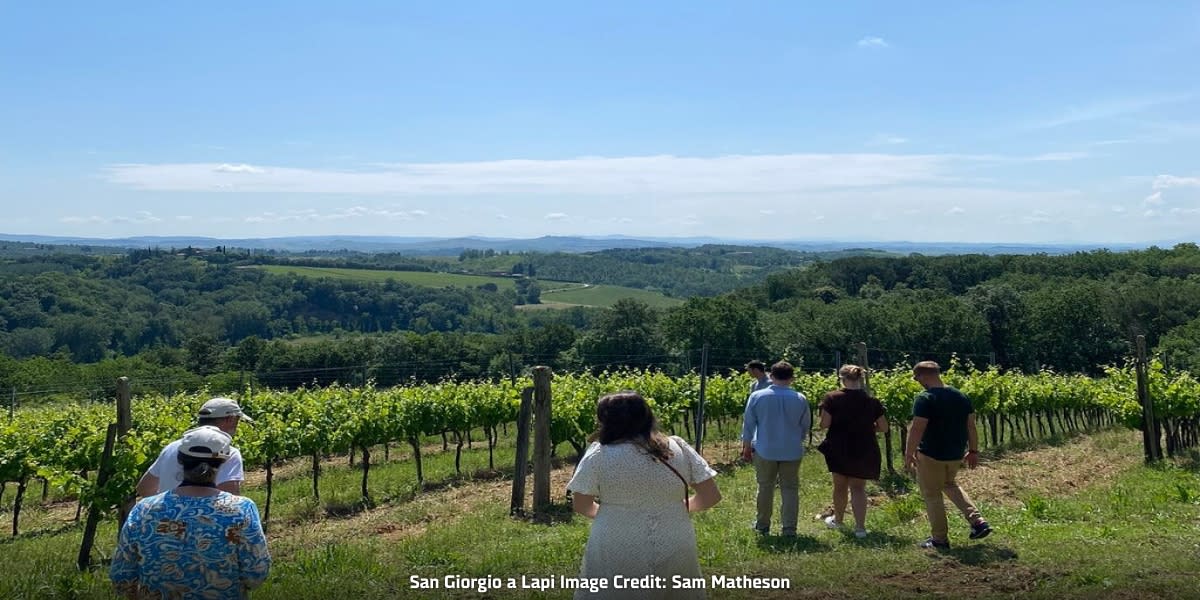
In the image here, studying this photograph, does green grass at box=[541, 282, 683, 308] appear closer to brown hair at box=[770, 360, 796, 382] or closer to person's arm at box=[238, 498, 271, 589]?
brown hair at box=[770, 360, 796, 382]

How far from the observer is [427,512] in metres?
9.53

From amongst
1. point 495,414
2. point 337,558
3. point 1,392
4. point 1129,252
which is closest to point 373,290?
point 1,392

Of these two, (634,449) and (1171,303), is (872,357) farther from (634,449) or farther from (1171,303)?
(634,449)

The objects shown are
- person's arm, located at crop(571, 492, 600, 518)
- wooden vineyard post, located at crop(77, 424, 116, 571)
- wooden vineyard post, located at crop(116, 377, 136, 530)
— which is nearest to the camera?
person's arm, located at crop(571, 492, 600, 518)

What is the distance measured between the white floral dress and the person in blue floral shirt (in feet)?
4.47

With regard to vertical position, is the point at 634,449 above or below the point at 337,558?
above

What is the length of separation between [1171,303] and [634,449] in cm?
6550

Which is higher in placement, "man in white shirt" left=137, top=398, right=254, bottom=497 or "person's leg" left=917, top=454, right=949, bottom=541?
"man in white shirt" left=137, top=398, right=254, bottom=497

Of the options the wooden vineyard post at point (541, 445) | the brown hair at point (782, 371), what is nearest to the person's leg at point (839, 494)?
the brown hair at point (782, 371)

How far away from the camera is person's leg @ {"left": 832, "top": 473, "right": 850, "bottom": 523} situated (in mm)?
7171

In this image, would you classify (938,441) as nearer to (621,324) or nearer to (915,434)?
(915,434)

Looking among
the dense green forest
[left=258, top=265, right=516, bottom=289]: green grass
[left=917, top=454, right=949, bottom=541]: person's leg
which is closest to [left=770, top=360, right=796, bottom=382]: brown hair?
[left=917, top=454, right=949, bottom=541]: person's leg

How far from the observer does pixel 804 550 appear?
6.48 metres

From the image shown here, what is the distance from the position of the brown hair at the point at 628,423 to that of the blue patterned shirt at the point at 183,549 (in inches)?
57.1
